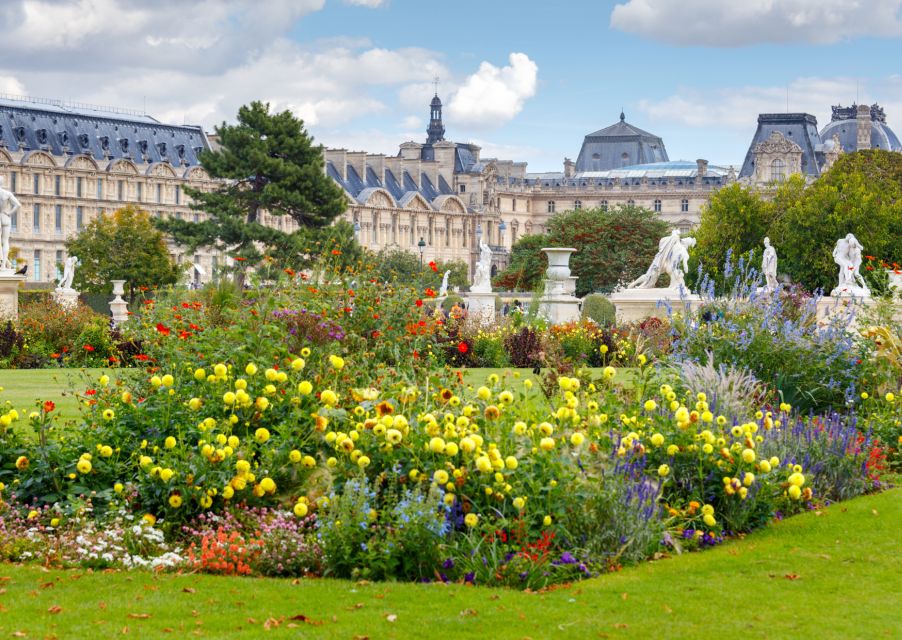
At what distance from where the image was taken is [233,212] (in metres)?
51.9

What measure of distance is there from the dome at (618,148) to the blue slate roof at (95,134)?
56.8 m

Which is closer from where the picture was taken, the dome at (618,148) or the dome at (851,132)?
the dome at (851,132)

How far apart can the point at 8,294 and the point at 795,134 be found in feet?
318

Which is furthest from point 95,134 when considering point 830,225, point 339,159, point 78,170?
point 830,225

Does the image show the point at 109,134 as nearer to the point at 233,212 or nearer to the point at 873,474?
the point at 233,212

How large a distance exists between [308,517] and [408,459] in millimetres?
682

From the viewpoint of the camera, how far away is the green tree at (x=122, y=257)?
197 ft

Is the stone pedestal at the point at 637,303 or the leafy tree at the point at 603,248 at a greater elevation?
the leafy tree at the point at 603,248

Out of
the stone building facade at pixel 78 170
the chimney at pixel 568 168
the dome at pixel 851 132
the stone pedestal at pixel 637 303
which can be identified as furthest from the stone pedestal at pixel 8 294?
the chimney at pixel 568 168

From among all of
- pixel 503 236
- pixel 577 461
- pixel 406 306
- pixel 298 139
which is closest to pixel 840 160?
pixel 298 139

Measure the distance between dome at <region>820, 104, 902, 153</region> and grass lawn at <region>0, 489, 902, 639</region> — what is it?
11169 centimetres

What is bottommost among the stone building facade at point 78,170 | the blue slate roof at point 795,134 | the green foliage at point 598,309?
the green foliage at point 598,309

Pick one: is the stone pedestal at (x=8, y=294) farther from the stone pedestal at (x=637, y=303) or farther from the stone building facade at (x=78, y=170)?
the stone building facade at (x=78, y=170)

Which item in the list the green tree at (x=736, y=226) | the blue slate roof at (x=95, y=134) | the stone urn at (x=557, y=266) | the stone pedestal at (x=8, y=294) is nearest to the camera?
the stone pedestal at (x=8, y=294)
